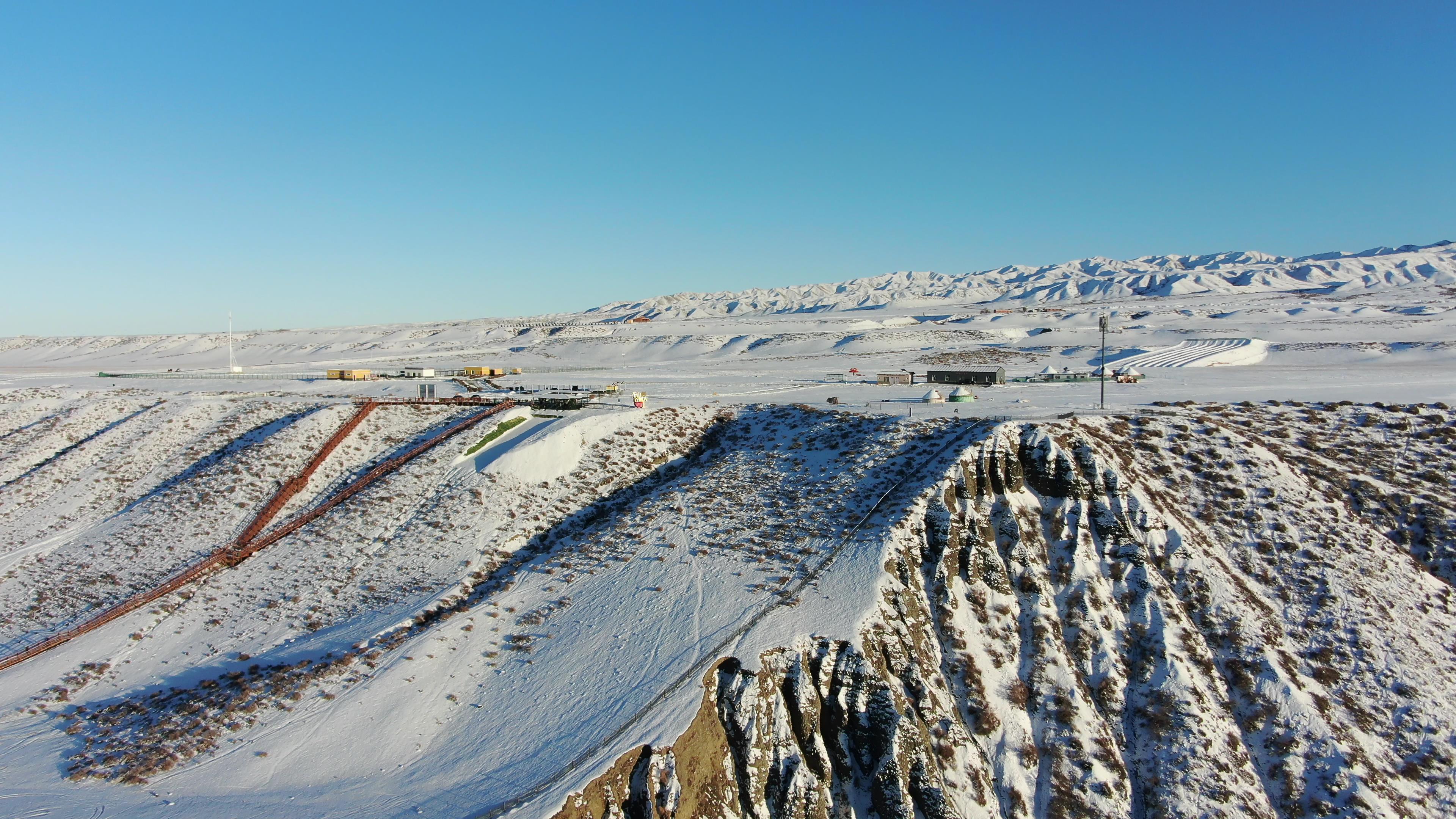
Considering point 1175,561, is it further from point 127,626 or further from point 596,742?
point 127,626

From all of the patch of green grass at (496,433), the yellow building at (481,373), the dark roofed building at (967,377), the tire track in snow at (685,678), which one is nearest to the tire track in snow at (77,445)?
the yellow building at (481,373)

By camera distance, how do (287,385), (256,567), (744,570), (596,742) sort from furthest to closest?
1. (287,385)
2. (256,567)
3. (744,570)
4. (596,742)

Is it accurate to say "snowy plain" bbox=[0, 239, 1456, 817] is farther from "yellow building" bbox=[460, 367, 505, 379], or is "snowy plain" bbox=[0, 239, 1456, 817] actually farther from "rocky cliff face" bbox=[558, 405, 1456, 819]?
"yellow building" bbox=[460, 367, 505, 379]

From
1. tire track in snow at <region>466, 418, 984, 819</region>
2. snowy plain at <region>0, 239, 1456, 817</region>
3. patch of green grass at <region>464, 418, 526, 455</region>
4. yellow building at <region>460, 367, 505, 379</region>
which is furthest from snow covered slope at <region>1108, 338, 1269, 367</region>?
yellow building at <region>460, 367, 505, 379</region>

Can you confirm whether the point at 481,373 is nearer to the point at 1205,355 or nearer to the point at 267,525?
the point at 267,525

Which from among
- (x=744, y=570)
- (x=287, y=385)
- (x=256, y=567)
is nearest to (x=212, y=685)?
(x=256, y=567)

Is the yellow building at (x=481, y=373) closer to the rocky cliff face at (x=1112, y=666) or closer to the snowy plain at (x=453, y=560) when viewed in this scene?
the snowy plain at (x=453, y=560)

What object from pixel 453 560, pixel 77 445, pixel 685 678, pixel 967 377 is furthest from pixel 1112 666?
pixel 77 445
